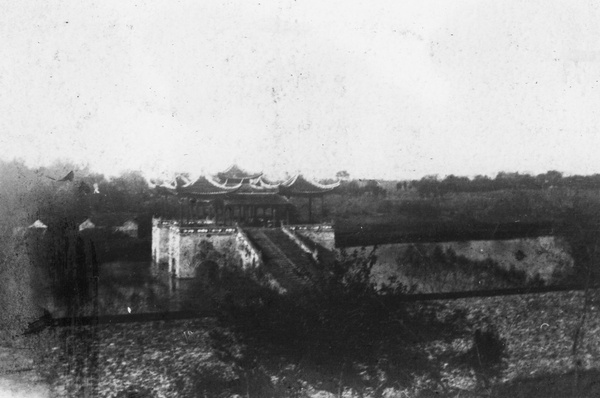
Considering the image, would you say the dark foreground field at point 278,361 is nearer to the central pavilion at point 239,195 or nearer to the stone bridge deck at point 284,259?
the stone bridge deck at point 284,259

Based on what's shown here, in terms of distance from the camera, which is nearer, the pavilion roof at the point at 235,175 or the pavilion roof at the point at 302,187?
the pavilion roof at the point at 235,175

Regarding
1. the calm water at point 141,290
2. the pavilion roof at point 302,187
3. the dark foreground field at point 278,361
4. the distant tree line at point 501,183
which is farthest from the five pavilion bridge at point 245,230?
the distant tree line at point 501,183

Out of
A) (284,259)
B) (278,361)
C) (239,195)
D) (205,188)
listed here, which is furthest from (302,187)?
(278,361)

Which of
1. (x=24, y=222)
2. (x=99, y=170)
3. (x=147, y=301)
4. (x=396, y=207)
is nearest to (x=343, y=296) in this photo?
(x=396, y=207)

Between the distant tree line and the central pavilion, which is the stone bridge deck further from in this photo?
the distant tree line

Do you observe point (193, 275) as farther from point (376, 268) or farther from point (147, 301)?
point (376, 268)

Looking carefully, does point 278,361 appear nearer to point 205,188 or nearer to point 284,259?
point 284,259
